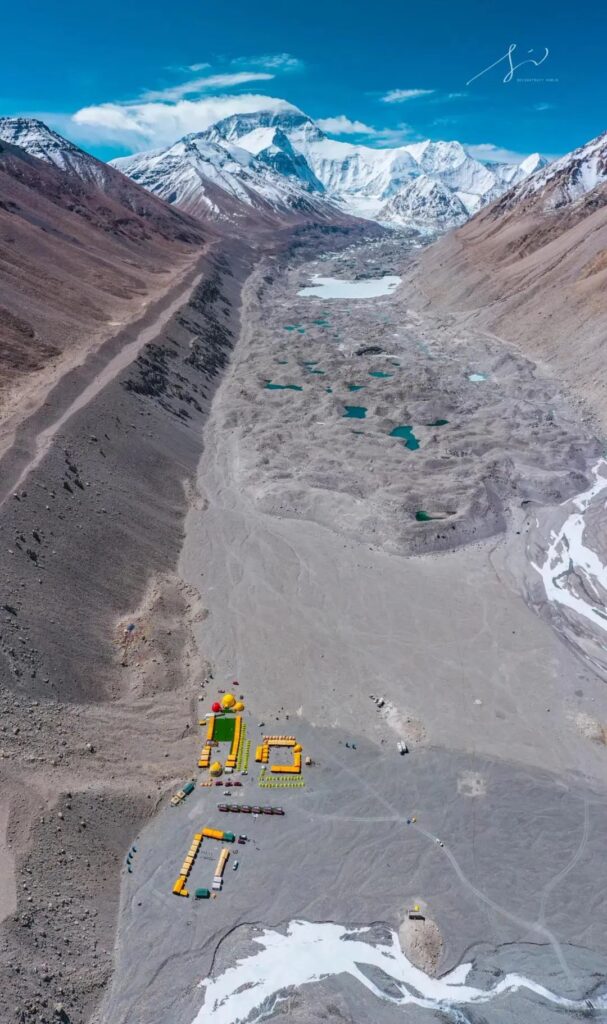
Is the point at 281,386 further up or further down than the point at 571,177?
further down

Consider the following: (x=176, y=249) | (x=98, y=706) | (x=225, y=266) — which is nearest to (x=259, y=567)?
(x=98, y=706)

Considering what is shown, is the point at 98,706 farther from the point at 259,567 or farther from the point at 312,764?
the point at 259,567

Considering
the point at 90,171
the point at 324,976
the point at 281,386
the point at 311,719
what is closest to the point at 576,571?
the point at 311,719

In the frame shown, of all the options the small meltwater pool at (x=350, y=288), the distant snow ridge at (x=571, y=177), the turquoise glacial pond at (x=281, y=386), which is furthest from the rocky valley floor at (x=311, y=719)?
the distant snow ridge at (x=571, y=177)

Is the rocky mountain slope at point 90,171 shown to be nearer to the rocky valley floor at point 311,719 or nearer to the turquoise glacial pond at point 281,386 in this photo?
the turquoise glacial pond at point 281,386

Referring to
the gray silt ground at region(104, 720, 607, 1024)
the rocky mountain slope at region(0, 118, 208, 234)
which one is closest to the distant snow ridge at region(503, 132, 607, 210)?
the rocky mountain slope at region(0, 118, 208, 234)

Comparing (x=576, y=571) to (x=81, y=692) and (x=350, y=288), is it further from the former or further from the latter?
(x=350, y=288)
